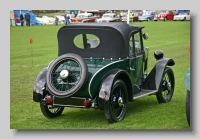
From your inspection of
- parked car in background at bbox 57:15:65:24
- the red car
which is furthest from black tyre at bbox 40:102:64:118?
the red car

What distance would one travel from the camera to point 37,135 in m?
12.3

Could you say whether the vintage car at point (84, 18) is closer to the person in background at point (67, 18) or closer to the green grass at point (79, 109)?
the person in background at point (67, 18)

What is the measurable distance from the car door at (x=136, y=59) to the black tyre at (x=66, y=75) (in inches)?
49.1

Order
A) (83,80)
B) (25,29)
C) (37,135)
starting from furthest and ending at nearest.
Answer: (25,29) < (37,135) < (83,80)

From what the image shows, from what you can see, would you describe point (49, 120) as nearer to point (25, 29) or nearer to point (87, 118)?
point (87, 118)

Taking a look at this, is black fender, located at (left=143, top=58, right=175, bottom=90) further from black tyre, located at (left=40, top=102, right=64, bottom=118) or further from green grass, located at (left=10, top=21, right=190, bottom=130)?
black tyre, located at (left=40, top=102, right=64, bottom=118)

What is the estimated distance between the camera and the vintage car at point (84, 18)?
41.5 feet

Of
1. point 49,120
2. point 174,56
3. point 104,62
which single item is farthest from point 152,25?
point 49,120

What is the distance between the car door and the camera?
12609 millimetres

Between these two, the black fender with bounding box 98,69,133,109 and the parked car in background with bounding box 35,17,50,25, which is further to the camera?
the parked car in background with bounding box 35,17,50,25

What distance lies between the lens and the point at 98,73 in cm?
1173

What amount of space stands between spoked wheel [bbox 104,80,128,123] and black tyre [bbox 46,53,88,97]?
23.8 inches

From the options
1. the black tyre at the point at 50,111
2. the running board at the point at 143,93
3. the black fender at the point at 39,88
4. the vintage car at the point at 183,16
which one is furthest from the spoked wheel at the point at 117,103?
the vintage car at the point at 183,16

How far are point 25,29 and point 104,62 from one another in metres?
1.88
